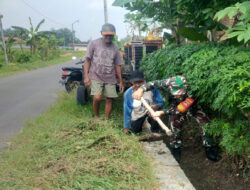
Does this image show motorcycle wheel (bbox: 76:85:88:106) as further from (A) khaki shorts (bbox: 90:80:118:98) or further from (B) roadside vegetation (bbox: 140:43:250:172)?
(B) roadside vegetation (bbox: 140:43:250:172)

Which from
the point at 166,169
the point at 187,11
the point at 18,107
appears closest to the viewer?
the point at 166,169

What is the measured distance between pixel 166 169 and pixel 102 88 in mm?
1987

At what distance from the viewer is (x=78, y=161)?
8.18 feet

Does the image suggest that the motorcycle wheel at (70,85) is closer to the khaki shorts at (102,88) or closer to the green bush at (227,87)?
the khaki shorts at (102,88)

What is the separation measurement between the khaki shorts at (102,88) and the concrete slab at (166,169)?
3.83 feet

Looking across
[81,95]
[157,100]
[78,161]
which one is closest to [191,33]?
[157,100]

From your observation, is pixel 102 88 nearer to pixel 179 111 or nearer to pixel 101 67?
pixel 101 67

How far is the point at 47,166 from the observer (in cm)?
253

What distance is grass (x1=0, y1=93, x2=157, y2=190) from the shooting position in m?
2.21

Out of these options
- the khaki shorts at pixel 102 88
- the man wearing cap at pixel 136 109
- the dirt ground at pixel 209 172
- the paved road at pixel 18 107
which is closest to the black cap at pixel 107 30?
the khaki shorts at pixel 102 88

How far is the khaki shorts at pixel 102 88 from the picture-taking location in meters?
4.02

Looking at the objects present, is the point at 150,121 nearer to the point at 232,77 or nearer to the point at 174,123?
A: the point at 174,123

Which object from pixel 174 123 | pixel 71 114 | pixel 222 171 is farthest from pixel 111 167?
pixel 71 114

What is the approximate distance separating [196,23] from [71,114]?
2.90m
